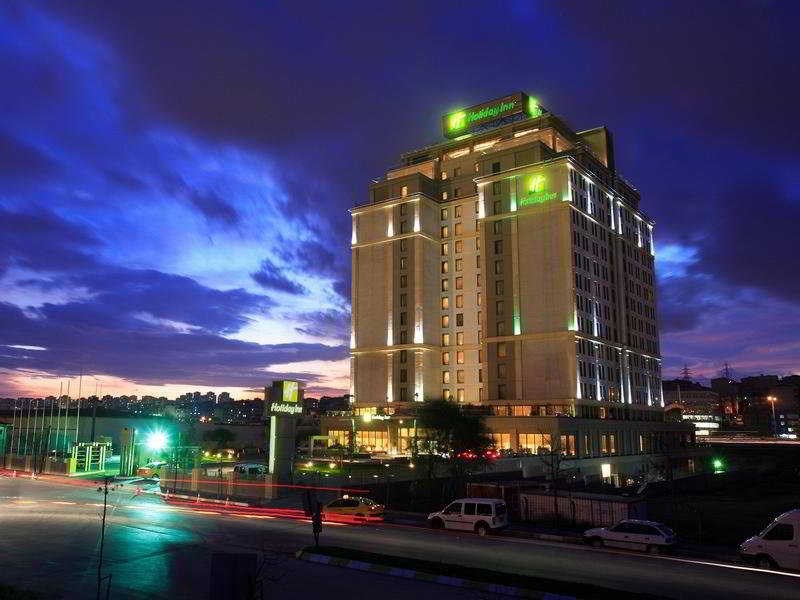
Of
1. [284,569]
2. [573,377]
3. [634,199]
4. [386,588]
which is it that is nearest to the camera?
[386,588]

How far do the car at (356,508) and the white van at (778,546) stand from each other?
2018cm

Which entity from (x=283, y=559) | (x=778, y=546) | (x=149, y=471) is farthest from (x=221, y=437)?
(x=778, y=546)

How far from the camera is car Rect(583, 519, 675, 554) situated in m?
28.5

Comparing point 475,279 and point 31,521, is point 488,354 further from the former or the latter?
point 31,521

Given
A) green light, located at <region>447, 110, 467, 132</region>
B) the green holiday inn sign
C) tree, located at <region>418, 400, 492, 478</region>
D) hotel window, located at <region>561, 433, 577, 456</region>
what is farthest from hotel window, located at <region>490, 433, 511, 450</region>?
green light, located at <region>447, 110, 467, 132</region>

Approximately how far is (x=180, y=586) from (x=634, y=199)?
133m

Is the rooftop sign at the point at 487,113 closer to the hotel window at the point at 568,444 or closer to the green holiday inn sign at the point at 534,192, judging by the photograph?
the green holiday inn sign at the point at 534,192

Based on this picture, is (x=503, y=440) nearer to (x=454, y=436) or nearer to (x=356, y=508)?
(x=454, y=436)

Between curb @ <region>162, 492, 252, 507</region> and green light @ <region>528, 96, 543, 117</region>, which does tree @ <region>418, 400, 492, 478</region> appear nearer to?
curb @ <region>162, 492, 252, 507</region>

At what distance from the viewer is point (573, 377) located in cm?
Result: 10000

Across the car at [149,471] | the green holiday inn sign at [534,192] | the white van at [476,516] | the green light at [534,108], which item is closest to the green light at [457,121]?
the green light at [534,108]

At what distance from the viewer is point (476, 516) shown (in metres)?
34.0

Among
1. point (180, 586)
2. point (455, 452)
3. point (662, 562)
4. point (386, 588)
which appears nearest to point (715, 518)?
point (662, 562)

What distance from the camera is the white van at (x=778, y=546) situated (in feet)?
79.4
